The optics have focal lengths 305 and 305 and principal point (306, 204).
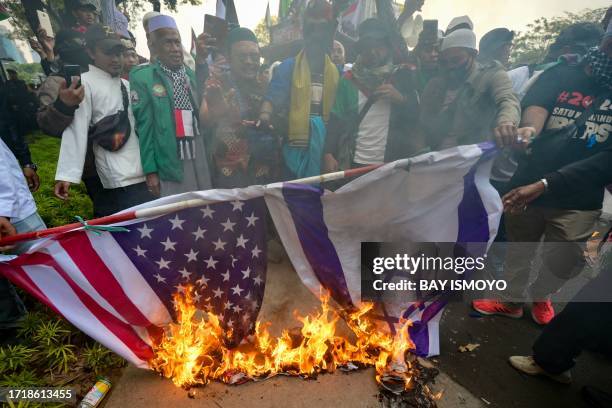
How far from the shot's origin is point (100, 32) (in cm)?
280

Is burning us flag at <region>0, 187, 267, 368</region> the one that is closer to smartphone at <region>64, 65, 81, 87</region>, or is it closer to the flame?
the flame

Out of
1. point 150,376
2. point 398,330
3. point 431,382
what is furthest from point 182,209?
point 431,382

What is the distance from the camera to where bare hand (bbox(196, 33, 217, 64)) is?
3375 millimetres

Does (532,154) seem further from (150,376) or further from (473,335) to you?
(150,376)

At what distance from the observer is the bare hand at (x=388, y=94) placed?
10.7ft

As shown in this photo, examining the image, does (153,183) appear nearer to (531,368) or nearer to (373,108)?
(373,108)

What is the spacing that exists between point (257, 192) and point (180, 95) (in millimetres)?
1635

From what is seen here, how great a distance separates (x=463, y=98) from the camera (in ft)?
10.7

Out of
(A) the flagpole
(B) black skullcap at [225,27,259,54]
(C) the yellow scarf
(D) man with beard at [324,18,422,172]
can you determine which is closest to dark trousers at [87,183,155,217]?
(A) the flagpole

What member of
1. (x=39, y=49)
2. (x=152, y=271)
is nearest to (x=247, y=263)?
(x=152, y=271)

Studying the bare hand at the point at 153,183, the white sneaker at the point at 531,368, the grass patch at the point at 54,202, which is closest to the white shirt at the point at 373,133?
the bare hand at the point at 153,183

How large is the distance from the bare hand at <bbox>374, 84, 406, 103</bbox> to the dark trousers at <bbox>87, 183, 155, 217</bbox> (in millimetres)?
2616

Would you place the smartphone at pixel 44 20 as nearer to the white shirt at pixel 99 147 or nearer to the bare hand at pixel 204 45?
the white shirt at pixel 99 147

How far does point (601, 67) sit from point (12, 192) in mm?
4747
